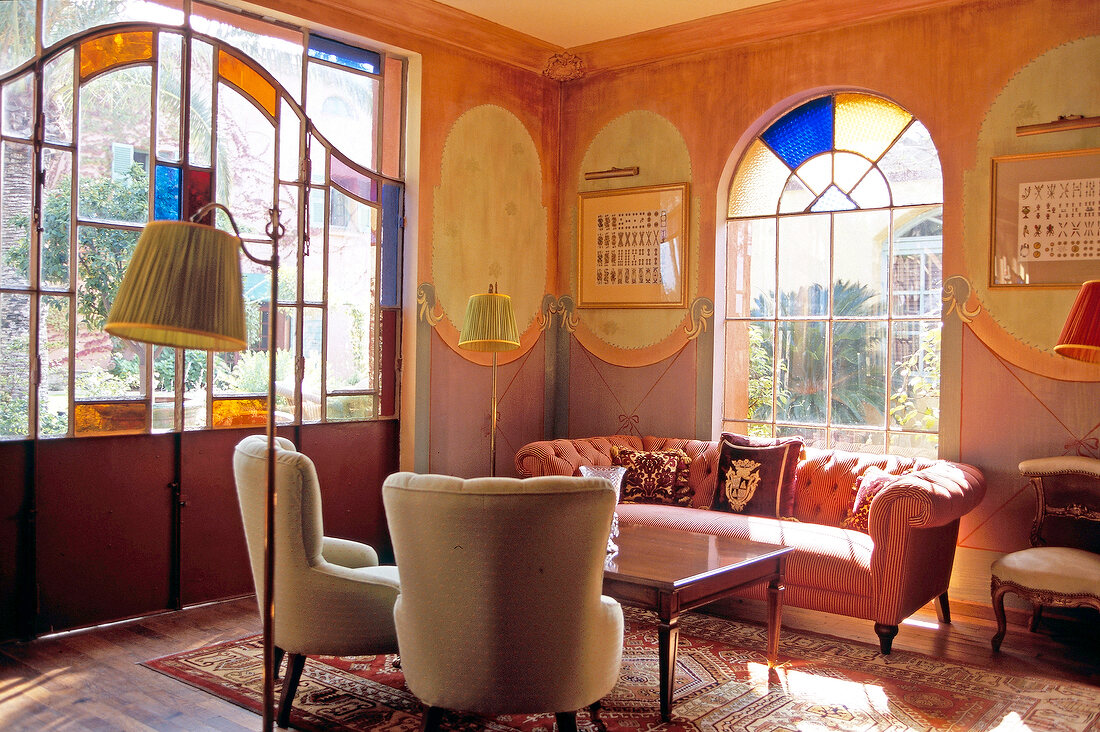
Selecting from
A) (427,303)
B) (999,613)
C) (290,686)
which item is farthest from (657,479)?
(290,686)

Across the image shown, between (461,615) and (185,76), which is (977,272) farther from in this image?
(185,76)

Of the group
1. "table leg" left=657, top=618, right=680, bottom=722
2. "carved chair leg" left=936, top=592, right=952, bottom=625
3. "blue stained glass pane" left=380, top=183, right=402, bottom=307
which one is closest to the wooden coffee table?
"table leg" left=657, top=618, right=680, bottom=722

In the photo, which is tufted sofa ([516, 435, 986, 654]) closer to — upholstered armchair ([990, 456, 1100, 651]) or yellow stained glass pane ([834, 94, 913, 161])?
upholstered armchair ([990, 456, 1100, 651])

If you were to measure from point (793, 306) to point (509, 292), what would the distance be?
1.82m

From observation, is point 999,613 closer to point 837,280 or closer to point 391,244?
point 837,280

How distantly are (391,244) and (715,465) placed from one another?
2.32 metres

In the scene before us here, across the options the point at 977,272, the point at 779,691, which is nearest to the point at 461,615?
the point at 779,691

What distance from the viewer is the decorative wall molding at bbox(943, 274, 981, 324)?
484cm

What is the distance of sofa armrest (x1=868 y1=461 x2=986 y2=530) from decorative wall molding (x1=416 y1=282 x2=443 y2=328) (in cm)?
278

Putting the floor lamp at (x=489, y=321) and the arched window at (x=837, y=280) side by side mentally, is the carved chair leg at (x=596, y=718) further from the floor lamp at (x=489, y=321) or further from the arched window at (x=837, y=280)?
the arched window at (x=837, y=280)

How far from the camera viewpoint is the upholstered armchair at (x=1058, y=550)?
12.8 feet

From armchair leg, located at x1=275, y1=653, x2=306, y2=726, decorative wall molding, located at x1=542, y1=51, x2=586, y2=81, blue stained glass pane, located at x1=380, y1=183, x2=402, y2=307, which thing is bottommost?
armchair leg, located at x1=275, y1=653, x2=306, y2=726

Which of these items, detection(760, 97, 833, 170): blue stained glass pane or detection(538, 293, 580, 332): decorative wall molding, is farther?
detection(538, 293, 580, 332): decorative wall molding

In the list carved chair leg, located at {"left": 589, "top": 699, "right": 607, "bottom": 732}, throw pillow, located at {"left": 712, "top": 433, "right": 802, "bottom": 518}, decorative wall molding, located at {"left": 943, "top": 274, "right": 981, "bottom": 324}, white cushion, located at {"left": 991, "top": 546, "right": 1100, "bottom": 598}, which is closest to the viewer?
carved chair leg, located at {"left": 589, "top": 699, "right": 607, "bottom": 732}
